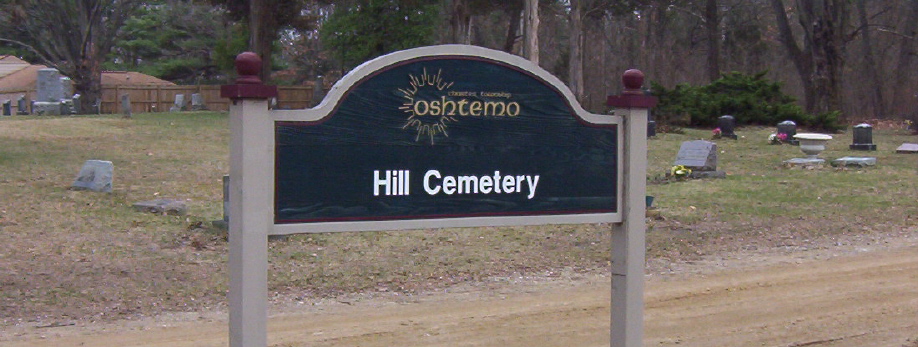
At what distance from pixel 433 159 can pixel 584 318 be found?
3.74m

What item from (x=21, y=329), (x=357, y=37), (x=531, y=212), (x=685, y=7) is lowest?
(x=21, y=329)

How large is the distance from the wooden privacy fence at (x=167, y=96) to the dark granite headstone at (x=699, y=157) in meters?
27.5

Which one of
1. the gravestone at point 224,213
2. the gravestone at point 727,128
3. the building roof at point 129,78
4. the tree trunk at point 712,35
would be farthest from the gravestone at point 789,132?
the building roof at point 129,78

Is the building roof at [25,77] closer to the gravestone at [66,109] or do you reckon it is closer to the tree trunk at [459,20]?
the gravestone at [66,109]

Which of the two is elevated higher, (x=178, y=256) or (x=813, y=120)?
(x=813, y=120)

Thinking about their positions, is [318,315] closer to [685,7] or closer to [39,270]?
[39,270]

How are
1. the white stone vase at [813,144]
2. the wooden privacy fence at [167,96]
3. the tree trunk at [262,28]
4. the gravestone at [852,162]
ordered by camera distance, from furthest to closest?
the wooden privacy fence at [167,96]
the tree trunk at [262,28]
the white stone vase at [813,144]
the gravestone at [852,162]

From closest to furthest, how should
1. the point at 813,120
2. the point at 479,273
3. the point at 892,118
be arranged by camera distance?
1. the point at 479,273
2. the point at 813,120
3. the point at 892,118

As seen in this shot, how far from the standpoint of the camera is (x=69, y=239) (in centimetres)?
1070

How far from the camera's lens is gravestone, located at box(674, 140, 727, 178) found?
17969 millimetres

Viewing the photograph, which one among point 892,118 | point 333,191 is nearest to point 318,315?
point 333,191

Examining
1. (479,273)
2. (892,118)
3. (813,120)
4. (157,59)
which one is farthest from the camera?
(157,59)

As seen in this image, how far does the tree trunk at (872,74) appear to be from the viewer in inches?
1935

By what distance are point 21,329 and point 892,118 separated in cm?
4466
